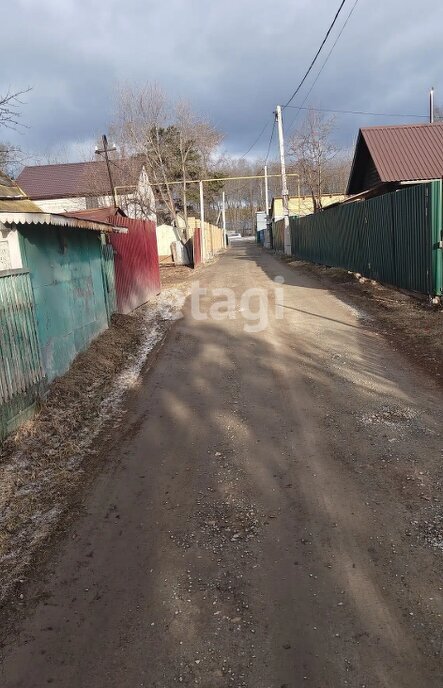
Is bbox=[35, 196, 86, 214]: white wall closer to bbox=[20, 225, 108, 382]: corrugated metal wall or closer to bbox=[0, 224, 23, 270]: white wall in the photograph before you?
bbox=[20, 225, 108, 382]: corrugated metal wall

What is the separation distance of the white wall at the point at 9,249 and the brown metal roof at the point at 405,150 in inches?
566

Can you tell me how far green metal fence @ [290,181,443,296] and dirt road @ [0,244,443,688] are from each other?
479 centimetres

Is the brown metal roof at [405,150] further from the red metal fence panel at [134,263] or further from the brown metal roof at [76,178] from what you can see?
the brown metal roof at [76,178]

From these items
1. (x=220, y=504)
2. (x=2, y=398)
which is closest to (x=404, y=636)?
(x=220, y=504)

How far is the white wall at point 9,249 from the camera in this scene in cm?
577

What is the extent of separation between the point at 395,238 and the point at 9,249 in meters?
8.91

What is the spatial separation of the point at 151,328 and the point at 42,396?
5.40 metres

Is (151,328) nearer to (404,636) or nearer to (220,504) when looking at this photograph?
(220,504)

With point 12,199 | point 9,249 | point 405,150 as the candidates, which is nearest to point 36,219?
point 9,249

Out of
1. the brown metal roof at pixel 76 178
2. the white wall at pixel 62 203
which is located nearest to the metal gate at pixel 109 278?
the brown metal roof at pixel 76 178

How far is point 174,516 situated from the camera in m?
3.64

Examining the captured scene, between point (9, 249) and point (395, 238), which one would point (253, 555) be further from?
point (395, 238)

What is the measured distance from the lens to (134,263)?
45.2ft

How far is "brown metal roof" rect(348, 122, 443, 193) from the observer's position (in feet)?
57.1
